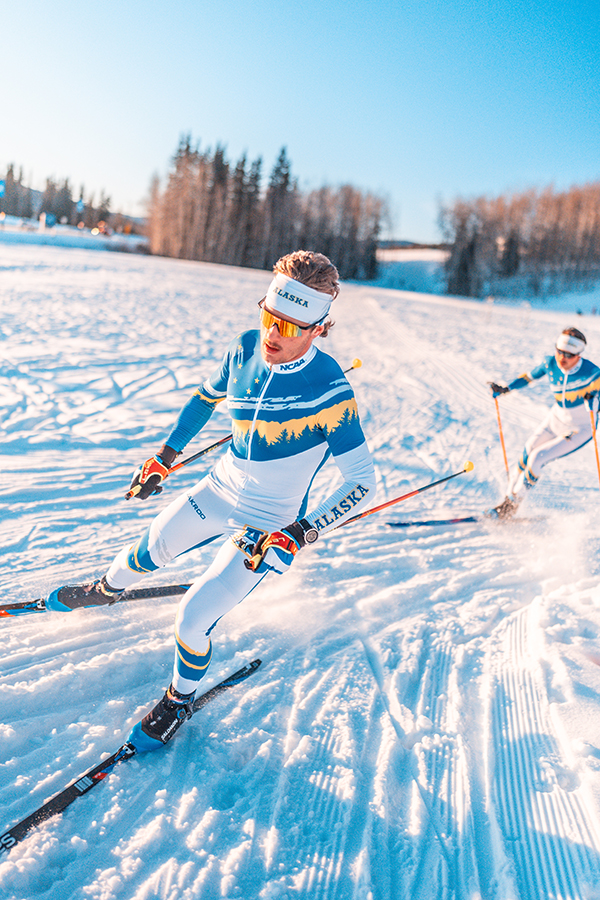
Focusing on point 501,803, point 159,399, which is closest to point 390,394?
point 159,399

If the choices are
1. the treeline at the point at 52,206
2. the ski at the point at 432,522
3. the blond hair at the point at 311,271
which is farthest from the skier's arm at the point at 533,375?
the treeline at the point at 52,206

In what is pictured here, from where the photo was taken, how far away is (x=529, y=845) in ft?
7.10

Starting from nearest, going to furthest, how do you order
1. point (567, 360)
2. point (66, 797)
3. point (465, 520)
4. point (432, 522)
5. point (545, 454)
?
point (66, 797) < point (432, 522) < point (465, 520) < point (567, 360) < point (545, 454)

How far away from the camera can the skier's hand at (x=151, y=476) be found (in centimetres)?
294

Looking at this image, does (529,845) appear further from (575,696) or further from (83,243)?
(83,243)

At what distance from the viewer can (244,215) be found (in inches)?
2029

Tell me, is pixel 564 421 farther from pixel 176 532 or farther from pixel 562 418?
pixel 176 532

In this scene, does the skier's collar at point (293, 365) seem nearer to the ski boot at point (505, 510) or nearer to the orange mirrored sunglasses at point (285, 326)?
the orange mirrored sunglasses at point (285, 326)

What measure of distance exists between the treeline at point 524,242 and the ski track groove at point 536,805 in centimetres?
5493

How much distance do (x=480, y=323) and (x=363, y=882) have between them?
23.4m

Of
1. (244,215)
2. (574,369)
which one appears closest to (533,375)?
(574,369)

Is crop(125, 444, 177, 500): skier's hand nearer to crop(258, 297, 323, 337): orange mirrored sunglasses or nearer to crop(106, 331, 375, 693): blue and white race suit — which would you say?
crop(106, 331, 375, 693): blue and white race suit

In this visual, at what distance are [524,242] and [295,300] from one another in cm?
6058

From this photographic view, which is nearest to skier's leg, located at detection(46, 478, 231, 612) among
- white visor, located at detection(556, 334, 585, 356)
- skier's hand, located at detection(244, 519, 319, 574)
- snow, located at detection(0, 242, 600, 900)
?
skier's hand, located at detection(244, 519, 319, 574)
